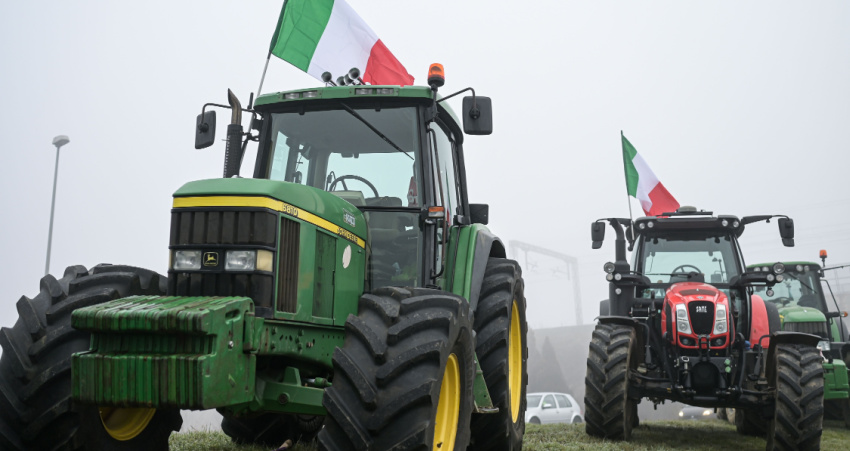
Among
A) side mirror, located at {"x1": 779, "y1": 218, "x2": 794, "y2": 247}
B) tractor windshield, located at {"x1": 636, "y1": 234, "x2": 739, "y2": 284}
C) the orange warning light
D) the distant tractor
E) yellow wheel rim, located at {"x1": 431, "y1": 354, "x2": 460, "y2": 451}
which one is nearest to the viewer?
yellow wheel rim, located at {"x1": 431, "y1": 354, "x2": 460, "y2": 451}

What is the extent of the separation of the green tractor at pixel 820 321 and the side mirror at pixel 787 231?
44 centimetres

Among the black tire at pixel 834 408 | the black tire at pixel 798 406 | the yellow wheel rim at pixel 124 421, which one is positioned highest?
the yellow wheel rim at pixel 124 421

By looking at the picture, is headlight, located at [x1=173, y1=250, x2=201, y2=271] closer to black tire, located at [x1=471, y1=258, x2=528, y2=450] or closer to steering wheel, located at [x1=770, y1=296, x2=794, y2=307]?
black tire, located at [x1=471, y1=258, x2=528, y2=450]

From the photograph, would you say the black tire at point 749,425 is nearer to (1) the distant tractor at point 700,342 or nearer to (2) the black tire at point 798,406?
(1) the distant tractor at point 700,342

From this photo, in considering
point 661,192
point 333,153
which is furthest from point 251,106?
point 661,192

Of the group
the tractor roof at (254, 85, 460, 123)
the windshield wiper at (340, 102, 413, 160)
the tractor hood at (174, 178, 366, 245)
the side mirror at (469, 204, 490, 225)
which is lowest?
the tractor hood at (174, 178, 366, 245)

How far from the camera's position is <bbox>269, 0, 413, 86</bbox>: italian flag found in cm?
752

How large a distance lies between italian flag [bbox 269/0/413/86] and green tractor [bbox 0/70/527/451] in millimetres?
2295

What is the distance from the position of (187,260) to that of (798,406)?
585 cm

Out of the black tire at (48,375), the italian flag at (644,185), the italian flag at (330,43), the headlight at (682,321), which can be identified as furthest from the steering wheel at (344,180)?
the italian flag at (644,185)

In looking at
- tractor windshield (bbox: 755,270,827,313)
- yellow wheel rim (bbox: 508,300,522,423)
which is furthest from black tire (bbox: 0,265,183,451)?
tractor windshield (bbox: 755,270,827,313)

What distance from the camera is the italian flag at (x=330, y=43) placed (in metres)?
7.52

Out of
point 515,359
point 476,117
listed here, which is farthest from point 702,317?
point 476,117

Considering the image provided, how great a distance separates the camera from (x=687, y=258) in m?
9.39
